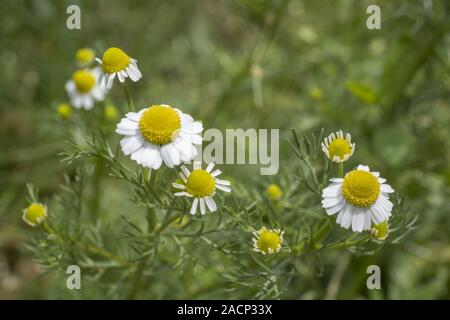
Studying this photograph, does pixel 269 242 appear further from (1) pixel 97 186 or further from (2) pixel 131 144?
(1) pixel 97 186

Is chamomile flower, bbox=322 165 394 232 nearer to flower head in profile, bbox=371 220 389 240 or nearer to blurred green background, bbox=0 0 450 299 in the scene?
flower head in profile, bbox=371 220 389 240

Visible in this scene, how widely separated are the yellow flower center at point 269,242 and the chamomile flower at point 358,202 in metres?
0.19

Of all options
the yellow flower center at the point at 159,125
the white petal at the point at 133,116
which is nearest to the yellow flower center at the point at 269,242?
the yellow flower center at the point at 159,125

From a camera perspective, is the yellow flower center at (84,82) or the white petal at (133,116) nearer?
the white petal at (133,116)

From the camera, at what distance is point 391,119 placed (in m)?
3.15

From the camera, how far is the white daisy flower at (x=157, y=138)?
1.69m

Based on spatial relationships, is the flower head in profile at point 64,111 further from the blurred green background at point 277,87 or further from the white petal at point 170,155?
the white petal at point 170,155

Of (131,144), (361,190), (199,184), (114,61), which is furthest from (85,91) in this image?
(361,190)

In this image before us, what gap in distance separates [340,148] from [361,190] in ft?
0.50

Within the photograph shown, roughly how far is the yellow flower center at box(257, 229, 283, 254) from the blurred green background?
0.84 m

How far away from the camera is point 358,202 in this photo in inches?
68.8

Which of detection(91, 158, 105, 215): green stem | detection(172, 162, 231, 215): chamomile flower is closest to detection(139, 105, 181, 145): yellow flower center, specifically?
detection(172, 162, 231, 215): chamomile flower

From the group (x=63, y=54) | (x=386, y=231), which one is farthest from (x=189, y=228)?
(x=63, y=54)
